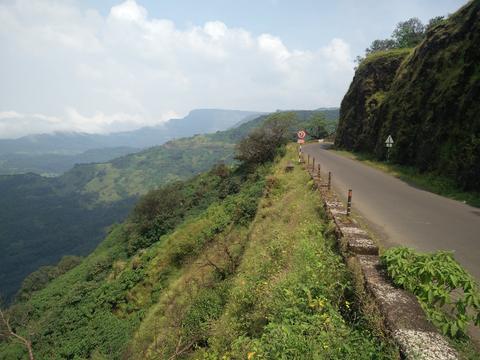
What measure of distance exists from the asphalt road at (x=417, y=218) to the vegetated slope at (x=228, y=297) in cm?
207

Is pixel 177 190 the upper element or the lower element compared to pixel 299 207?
lower

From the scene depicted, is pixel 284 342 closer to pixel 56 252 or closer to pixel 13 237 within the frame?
pixel 56 252

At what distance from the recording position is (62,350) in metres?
16.4

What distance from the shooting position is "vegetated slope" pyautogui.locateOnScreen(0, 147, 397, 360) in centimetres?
493

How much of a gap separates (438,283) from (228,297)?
21.1ft

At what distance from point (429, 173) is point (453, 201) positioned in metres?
4.69

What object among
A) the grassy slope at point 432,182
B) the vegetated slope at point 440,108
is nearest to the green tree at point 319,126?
the vegetated slope at point 440,108

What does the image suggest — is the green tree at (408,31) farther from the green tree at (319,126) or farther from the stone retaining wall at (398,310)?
the stone retaining wall at (398,310)

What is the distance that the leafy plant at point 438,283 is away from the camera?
13.6ft

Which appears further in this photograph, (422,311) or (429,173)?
(429,173)

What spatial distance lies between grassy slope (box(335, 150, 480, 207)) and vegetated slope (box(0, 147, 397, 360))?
601 centimetres

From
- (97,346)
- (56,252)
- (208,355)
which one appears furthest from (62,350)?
(56,252)

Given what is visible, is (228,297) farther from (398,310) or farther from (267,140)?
(267,140)

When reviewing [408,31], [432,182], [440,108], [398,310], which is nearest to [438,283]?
[398,310]
